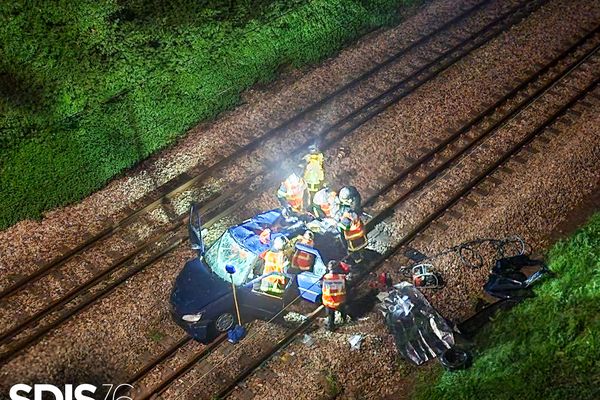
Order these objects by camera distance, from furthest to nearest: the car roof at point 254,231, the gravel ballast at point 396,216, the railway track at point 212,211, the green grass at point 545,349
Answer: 1. the railway track at point 212,211
2. the car roof at point 254,231
3. the gravel ballast at point 396,216
4. the green grass at point 545,349

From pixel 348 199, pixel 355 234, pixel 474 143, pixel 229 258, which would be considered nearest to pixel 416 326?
pixel 355 234

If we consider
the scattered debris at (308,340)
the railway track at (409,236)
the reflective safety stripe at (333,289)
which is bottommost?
the scattered debris at (308,340)

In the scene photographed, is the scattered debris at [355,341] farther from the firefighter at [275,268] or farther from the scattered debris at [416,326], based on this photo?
the firefighter at [275,268]

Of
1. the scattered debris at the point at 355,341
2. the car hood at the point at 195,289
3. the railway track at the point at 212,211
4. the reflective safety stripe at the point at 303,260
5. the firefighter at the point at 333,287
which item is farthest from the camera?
the railway track at the point at 212,211

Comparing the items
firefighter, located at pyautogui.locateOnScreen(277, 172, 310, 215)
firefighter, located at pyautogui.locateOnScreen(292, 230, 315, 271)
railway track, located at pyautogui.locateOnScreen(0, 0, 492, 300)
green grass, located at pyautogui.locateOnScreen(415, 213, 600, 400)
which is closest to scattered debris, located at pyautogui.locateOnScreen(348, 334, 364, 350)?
green grass, located at pyautogui.locateOnScreen(415, 213, 600, 400)

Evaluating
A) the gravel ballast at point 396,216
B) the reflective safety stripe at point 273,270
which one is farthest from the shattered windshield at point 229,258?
the gravel ballast at point 396,216

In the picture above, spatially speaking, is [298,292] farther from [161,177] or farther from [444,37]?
[444,37]

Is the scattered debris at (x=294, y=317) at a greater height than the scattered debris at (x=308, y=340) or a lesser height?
greater
